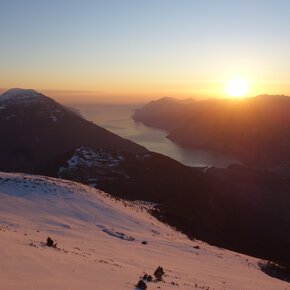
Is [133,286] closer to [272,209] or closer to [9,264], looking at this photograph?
[9,264]

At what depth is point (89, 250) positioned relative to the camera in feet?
70.7

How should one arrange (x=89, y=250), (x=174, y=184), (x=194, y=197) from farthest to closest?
(x=174, y=184) < (x=194, y=197) < (x=89, y=250)

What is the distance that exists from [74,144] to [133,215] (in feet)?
389

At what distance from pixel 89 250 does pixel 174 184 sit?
6450 cm

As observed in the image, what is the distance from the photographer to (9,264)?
1316 centimetres

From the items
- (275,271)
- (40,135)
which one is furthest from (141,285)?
(40,135)

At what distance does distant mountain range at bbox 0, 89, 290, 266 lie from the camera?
57.8m

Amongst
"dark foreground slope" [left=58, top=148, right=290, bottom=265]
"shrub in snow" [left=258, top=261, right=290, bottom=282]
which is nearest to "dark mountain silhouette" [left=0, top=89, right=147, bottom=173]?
"dark foreground slope" [left=58, top=148, right=290, bottom=265]

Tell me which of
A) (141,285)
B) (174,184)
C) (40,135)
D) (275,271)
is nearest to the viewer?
(141,285)

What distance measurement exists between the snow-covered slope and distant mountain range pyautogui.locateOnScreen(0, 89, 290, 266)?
10724mm

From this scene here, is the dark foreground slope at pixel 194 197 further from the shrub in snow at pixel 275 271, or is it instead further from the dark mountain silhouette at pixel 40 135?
the dark mountain silhouette at pixel 40 135

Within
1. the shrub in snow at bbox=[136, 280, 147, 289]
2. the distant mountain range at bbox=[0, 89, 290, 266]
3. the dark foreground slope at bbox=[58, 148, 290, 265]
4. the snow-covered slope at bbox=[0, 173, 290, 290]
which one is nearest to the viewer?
the snow-covered slope at bbox=[0, 173, 290, 290]

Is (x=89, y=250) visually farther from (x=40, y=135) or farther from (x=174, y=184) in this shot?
(x=40, y=135)

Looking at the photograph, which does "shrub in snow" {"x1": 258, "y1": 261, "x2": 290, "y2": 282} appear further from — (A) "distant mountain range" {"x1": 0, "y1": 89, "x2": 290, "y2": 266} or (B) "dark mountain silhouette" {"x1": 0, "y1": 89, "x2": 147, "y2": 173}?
(B) "dark mountain silhouette" {"x1": 0, "y1": 89, "x2": 147, "y2": 173}
